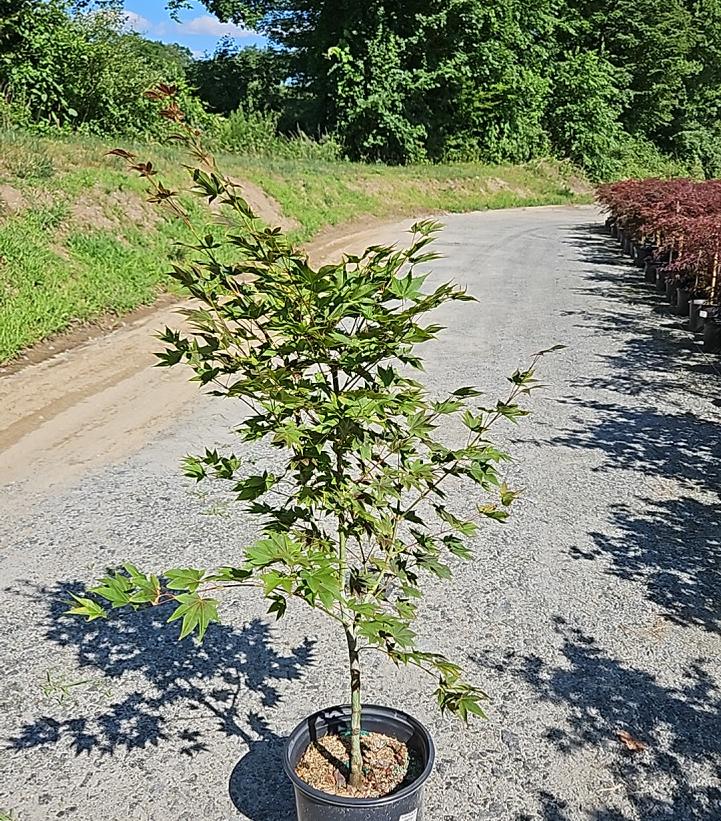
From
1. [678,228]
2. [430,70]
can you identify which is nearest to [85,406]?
[678,228]

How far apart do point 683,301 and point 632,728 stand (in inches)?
321

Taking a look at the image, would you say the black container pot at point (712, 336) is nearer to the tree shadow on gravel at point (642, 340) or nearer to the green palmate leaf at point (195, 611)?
the tree shadow on gravel at point (642, 340)

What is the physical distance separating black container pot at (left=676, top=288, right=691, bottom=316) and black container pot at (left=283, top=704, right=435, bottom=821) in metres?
8.68

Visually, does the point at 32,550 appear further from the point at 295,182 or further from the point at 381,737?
the point at 295,182

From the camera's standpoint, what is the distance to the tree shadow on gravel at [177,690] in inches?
111

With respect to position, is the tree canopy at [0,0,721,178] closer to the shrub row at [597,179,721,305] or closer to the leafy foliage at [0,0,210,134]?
the leafy foliage at [0,0,210,134]

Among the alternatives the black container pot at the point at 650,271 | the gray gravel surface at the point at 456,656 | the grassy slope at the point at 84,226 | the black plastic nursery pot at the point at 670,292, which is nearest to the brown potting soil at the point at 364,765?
the gray gravel surface at the point at 456,656

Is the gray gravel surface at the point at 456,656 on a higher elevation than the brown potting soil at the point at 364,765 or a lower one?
lower

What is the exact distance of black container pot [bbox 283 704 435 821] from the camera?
212 centimetres

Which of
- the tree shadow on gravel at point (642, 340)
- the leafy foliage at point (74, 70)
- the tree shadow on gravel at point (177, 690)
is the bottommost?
the tree shadow on gravel at point (642, 340)

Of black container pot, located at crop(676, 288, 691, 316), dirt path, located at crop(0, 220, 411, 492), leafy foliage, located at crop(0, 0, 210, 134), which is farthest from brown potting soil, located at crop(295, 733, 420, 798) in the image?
leafy foliage, located at crop(0, 0, 210, 134)

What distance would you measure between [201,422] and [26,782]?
12.6 ft

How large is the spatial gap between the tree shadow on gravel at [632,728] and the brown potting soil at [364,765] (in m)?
0.52

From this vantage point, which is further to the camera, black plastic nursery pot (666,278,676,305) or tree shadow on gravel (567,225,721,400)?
black plastic nursery pot (666,278,676,305)
